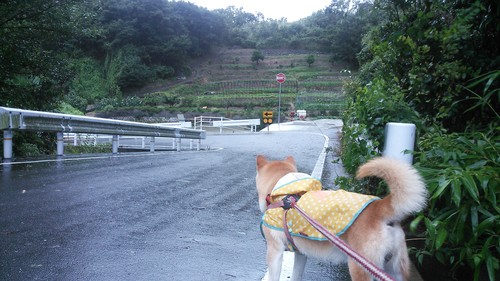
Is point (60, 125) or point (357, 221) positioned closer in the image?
point (357, 221)

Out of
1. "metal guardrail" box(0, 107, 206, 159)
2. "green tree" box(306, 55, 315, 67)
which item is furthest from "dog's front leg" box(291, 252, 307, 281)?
"green tree" box(306, 55, 315, 67)

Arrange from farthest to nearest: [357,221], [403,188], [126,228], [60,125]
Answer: [60,125]
[126,228]
[357,221]
[403,188]

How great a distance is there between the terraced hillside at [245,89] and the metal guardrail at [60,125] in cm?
2908

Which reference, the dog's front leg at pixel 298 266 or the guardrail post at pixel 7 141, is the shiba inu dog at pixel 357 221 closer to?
the dog's front leg at pixel 298 266

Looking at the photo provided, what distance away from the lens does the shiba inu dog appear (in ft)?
7.08

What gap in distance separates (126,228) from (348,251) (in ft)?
9.32

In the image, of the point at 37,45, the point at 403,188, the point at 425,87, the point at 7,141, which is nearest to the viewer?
the point at 403,188

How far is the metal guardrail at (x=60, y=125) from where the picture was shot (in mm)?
7691

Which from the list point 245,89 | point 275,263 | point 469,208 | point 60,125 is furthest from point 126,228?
point 245,89

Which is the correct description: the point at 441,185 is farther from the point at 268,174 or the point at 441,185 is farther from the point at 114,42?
the point at 114,42

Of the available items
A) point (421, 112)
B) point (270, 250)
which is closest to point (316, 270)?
point (270, 250)

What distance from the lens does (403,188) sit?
2.14 metres

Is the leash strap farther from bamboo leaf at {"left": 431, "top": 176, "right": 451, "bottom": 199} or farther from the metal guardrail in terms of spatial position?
the metal guardrail

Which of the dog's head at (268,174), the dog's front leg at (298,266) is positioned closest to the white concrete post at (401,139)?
the dog's head at (268,174)
